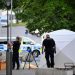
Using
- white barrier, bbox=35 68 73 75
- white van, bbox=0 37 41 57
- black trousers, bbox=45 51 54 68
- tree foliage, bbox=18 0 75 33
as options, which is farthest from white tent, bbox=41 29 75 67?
white van, bbox=0 37 41 57

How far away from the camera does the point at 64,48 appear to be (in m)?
24.5

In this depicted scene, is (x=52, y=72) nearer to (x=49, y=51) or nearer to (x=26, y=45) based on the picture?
(x=49, y=51)

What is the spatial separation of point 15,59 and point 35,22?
17.8 metres

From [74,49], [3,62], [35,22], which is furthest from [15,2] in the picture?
[74,49]

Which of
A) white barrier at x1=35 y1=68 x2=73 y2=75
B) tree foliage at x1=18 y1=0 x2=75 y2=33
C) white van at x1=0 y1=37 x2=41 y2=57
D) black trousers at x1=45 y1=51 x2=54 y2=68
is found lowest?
white barrier at x1=35 y1=68 x2=73 y2=75

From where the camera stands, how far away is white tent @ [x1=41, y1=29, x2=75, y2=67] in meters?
23.7

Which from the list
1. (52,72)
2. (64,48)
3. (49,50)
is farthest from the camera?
(64,48)

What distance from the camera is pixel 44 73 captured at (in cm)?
1855

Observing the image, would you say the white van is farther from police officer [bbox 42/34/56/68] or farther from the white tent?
police officer [bbox 42/34/56/68]

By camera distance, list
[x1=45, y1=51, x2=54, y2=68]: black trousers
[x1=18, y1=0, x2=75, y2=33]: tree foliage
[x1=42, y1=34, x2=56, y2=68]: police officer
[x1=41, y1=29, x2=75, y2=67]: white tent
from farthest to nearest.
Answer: [x1=18, y1=0, x2=75, y2=33]: tree foliage < [x1=41, y1=29, x2=75, y2=67]: white tent < [x1=45, y1=51, x2=54, y2=68]: black trousers < [x1=42, y1=34, x2=56, y2=68]: police officer

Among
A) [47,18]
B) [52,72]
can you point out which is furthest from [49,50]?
[47,18]

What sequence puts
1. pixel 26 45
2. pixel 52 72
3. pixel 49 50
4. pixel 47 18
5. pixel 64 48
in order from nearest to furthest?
pixel 52 72 < pixel 49 50 < pixel 64 48 < pixel 47 18 < pixel 26 45

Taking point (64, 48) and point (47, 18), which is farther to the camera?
point (47, 18)

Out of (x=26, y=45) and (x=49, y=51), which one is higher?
(x=26, y=45)
